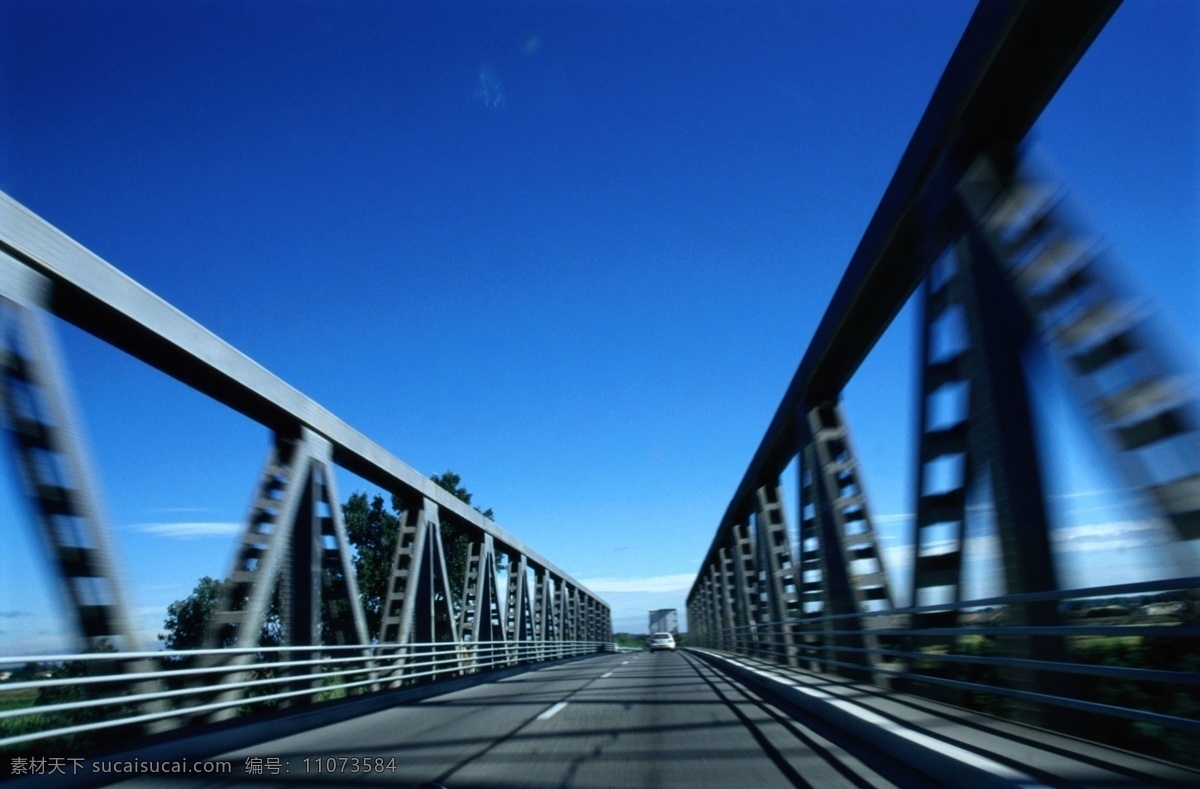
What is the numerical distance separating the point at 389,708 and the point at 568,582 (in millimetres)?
39659

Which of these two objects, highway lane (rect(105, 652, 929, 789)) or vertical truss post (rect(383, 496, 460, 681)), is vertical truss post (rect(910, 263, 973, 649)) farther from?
vertical truss post (rect(383, 496, 460, 681))

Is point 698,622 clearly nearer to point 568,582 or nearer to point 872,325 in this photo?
point 568,582

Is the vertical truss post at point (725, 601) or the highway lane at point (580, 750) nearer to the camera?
the highway lane at point (580, 750)

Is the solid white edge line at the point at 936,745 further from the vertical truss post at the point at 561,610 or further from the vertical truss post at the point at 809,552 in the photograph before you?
the vertical truss post at the point at 561,610

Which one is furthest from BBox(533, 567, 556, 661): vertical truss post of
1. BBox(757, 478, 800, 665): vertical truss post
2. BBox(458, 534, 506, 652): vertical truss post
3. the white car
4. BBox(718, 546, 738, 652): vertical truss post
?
BBox(757, 478, 800, 665): vertical truss post

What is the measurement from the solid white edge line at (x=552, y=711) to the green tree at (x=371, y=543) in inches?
1874

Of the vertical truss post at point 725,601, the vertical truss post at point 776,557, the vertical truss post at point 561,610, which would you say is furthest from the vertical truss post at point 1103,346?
the vertical truss post at point 561,610

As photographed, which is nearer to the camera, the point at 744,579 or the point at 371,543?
the point at 744,579

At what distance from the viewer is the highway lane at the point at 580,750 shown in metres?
6.01

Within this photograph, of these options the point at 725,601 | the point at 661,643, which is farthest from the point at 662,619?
the point at 725,601

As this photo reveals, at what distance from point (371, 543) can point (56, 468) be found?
55.0m

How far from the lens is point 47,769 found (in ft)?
19.7

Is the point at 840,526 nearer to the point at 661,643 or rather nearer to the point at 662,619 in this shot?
the point at 661,643

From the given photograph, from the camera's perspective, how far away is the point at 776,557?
20.7m
